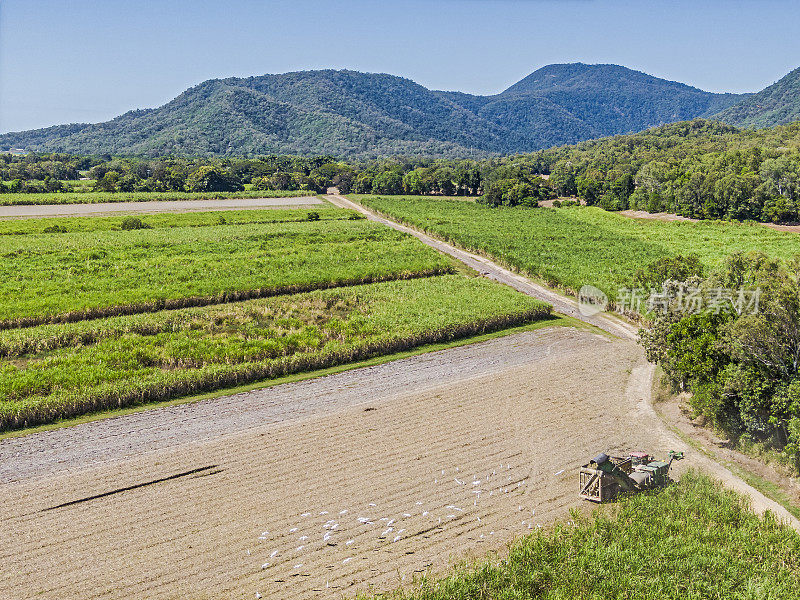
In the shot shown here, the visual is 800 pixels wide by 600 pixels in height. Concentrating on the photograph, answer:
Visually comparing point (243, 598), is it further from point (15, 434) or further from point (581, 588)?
point (15, 434)

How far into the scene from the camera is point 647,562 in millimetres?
16219

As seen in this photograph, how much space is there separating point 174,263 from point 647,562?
52.8 metres

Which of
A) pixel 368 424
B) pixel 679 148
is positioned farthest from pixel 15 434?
pixel 679 148

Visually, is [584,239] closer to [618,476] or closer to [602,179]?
[618,476]

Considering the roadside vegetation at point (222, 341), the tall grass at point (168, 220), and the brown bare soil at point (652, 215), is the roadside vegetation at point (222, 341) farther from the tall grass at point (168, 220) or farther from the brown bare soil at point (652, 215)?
the brown bare soil at point (652, 215)

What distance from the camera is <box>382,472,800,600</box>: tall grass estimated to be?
15359 mm

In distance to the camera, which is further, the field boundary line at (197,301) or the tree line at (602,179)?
the tree line at (602,179)

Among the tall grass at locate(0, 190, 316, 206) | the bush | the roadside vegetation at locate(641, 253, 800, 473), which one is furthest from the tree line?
the roadside vegetation at locate(641, 253, 800, 473)

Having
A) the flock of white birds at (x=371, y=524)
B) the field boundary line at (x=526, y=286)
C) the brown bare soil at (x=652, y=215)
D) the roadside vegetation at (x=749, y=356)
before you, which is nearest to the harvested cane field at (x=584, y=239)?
the field boundary line at (x=526, y=286)

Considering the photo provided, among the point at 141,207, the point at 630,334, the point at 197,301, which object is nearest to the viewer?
the point at 630,334

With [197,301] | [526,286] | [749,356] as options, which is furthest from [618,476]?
[197,301]

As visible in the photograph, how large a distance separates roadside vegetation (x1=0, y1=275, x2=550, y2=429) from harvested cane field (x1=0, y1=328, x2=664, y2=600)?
6.26 feet

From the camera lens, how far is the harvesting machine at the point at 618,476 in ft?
70.4

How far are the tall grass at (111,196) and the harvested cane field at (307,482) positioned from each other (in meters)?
114
